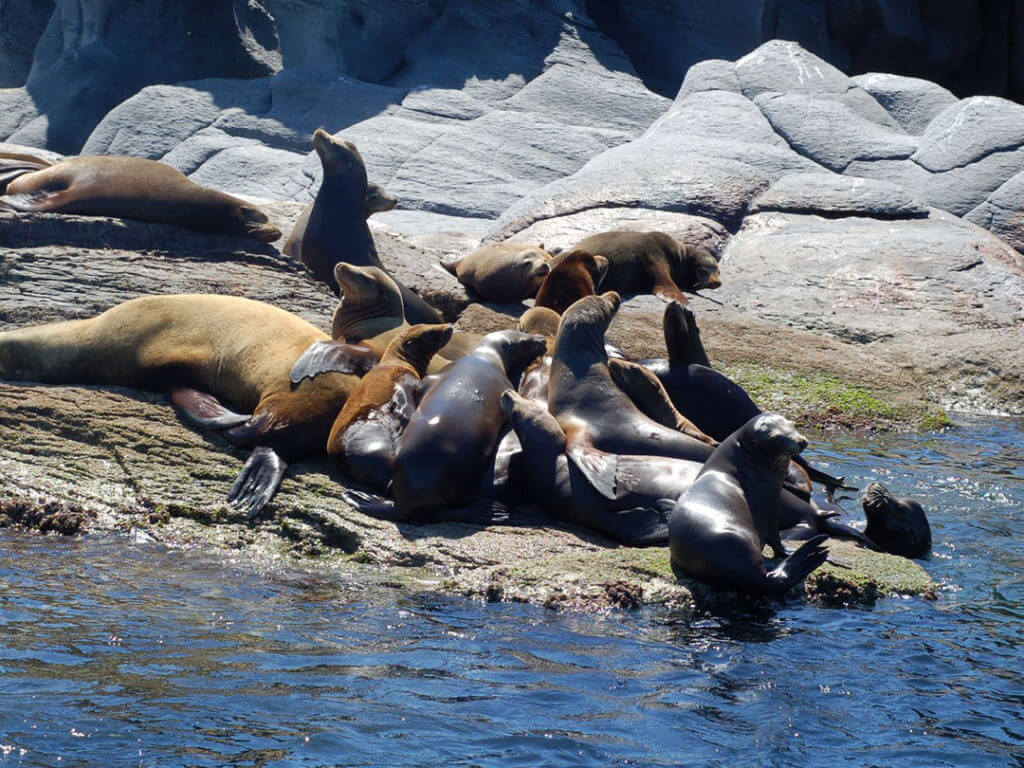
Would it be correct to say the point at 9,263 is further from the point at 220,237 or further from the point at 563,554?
the point at 563,554

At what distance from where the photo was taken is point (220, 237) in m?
11.1

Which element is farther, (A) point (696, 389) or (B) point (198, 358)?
(A) point (696, 389)

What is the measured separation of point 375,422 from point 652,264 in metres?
6.16

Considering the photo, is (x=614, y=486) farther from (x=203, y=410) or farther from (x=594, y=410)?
(x=203, y=410)

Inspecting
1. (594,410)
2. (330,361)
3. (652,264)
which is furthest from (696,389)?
(652,264)

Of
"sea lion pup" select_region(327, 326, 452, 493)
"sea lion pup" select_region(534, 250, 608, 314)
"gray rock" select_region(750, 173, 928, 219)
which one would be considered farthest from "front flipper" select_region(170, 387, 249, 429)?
"gray rock" select_region(750, 173, 928, 219)

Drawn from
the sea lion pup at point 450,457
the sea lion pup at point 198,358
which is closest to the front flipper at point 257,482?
the sea lion pup at point 198,358

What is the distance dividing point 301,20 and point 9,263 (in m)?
14.8

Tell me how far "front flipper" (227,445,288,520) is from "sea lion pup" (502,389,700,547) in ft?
4.14

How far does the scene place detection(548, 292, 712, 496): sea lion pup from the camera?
666cm

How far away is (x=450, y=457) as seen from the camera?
6.29 m

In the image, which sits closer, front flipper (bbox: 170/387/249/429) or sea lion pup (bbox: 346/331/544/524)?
sea lion pup (bbox: 346/331/544/524)

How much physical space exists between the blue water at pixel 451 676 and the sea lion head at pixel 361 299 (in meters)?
3.02

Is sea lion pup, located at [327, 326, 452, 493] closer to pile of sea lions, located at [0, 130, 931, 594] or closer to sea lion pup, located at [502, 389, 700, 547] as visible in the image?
pile of sea lions, located at [0, 130, 931, 594]
